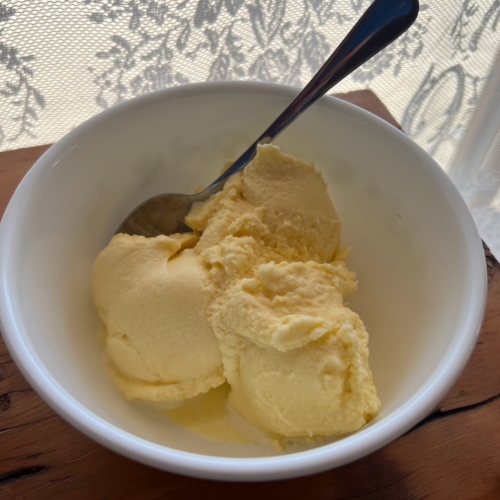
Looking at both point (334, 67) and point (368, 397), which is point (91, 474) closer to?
point (368, 397)

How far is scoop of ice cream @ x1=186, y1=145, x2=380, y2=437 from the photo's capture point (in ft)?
2.22

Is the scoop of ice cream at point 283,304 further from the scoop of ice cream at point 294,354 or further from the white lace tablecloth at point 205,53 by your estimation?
the white lace tablecloth at point 205,53

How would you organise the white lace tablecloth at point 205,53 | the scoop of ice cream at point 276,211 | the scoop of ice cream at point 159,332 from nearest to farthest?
the scoop of ice cream at point 159,332 → the scoop of ice cream at point 276,211 → the white lace tablecloth at point 205,53

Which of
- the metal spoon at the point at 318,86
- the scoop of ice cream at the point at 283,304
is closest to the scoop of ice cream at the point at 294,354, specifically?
the scoop of ice cream at the point at 283,304

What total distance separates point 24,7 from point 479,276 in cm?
138

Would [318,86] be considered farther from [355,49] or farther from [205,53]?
[205,53]

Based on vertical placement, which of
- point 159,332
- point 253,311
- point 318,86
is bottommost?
point 159,332

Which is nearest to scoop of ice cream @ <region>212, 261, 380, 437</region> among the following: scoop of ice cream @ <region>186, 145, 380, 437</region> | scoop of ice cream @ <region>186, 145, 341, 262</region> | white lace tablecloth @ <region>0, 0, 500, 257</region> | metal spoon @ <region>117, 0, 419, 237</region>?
scoop of ice cream @ <region>186, 145, 380, 437</region>

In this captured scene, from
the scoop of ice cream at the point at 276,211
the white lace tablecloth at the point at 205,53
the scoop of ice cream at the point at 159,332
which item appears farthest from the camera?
the white lace tablecloth at the point at 205,53

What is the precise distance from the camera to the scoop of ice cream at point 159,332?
2.48 feet

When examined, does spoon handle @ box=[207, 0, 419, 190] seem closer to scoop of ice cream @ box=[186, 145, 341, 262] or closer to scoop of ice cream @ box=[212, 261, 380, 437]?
scoop of ice cream @ box=[186, 145, 341, 262]

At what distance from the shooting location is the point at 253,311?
721 millimetres

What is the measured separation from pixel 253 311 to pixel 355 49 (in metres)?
0.54

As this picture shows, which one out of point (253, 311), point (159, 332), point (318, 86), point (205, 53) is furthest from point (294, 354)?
point (205, 53)
